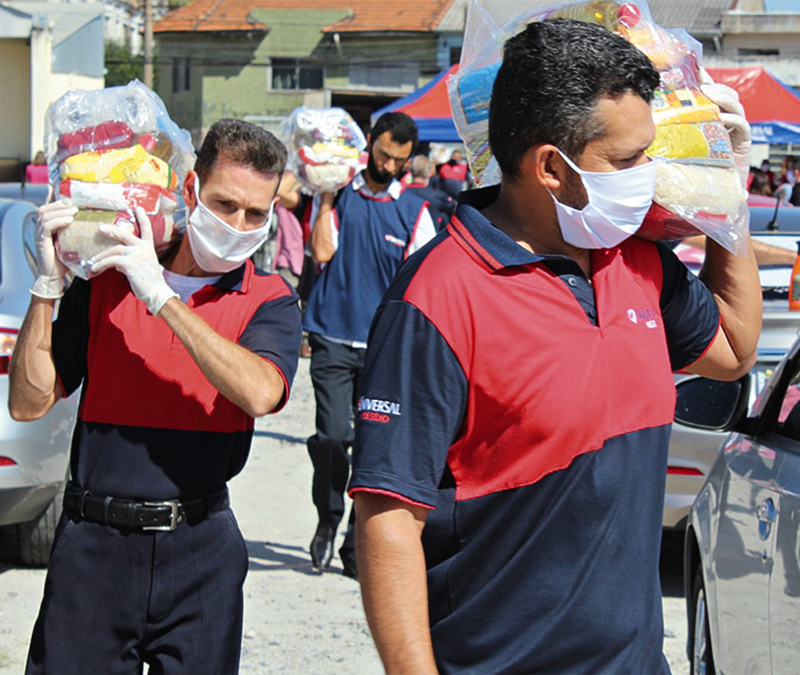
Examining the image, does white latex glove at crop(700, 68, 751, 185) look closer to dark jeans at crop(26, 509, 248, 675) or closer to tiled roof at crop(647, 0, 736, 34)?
dark jeans at crop(26, 509, 248, 675)

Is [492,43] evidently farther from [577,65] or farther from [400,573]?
[400,573]

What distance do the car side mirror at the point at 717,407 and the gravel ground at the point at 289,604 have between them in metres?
1.54

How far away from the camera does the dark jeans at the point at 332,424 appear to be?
6660 millimetres

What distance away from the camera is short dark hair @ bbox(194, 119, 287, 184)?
11.3ft

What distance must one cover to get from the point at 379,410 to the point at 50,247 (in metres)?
1.39

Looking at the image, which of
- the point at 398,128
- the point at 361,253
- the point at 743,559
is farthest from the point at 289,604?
the point at 743,559

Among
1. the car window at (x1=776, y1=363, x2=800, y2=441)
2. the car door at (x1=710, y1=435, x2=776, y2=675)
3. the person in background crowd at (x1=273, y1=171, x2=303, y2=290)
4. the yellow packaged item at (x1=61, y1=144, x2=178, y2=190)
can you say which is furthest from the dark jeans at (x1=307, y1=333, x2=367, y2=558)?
the person in background crowd at (x1=273, y1=171, x2=303, y2=290)

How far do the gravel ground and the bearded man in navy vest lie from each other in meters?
0.28

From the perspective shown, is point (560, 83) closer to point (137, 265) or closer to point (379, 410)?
point (379, 410)

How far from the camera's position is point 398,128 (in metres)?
6.91

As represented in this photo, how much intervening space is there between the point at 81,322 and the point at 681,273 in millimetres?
1609

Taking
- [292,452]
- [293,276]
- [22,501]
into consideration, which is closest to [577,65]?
[22,501]

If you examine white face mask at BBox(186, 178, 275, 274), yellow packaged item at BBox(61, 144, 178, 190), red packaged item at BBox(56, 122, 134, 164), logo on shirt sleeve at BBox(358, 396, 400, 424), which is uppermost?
red packaged item at BBox(56, 122, 134, 164)

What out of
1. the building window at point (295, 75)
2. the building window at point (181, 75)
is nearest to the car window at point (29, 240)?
the building window at point (295, 75)
